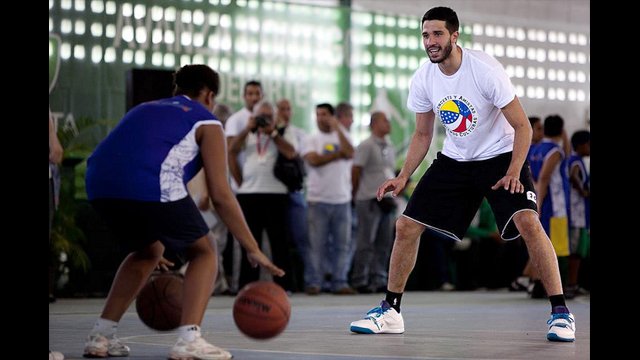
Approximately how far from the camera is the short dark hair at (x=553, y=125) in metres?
13.0

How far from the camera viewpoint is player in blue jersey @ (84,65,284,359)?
18.9 feet

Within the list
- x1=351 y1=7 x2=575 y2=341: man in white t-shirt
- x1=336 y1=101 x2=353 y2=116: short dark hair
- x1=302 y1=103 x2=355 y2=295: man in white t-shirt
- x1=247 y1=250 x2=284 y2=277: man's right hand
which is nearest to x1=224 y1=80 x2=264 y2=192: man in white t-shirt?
x1=302 y1=103 x2=355 y2=295: man in white t-shirt

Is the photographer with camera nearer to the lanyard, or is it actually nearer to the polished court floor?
the lanyard

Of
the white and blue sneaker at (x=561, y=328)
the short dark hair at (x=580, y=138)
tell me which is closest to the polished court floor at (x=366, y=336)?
the white and blue sneaker at (x=561, y=328)

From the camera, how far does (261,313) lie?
5969 millimetres

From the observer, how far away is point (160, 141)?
5816 mm

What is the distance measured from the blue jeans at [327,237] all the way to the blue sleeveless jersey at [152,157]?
26.6ft

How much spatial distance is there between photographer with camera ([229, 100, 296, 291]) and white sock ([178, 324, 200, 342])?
7.44 m

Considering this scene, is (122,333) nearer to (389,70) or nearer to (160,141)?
(160,141)

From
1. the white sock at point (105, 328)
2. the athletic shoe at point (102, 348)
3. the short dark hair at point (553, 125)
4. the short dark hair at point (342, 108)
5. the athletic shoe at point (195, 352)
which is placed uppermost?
the short dark hair at point (342, 108)

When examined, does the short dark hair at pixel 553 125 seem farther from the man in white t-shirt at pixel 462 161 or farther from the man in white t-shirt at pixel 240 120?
the man in white t-shirt at pixel 462 161

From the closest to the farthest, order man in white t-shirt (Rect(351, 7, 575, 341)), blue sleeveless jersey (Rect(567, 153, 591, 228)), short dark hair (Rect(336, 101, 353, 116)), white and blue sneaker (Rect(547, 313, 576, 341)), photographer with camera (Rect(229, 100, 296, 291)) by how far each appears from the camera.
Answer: white and blue sneaker (Rect(547, 313, 576, 341)) → man in white t-shirt (Rect(351, 7, 575, 341)) → photographer with camera (Rect(229, 100, 296, 291)) → blue sleeveless jersey (Rect(567, 153, 591, 228)) → short dark hair (Rect(336, 101, 353, 116))

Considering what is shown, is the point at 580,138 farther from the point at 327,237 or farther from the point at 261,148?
the point at 261,148
